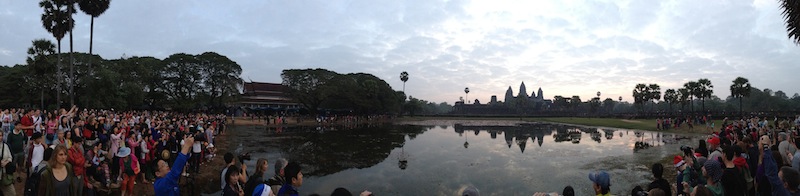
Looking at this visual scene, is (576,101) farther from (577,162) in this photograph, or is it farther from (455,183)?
(455,183)

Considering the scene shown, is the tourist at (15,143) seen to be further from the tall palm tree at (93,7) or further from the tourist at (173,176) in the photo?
the tall palm tree at (93,7)

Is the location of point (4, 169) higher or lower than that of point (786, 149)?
lower

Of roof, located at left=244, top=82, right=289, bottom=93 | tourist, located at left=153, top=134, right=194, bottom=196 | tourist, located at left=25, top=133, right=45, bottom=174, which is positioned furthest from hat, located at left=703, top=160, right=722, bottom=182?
roof, located at left=244, top=82, right=289, bottom=93

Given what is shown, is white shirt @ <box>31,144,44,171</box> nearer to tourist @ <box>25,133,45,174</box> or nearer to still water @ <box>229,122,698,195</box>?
tourist @ <box>25,133,45,174</box>

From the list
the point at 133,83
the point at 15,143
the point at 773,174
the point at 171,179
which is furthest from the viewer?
the point at 133,83

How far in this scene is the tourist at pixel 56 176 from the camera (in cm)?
496

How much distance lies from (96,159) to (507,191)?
11.6 m

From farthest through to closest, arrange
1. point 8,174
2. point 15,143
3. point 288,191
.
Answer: point 15,143
point 8,174
point 288,191

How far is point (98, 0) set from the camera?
27016 mm

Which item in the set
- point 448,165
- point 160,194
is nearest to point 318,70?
point 448,165

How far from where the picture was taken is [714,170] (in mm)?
5086

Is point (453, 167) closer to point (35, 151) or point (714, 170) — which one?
point (714, 170)

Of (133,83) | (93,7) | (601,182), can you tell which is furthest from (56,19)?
(601,182)

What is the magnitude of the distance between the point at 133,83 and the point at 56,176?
46349 mm
